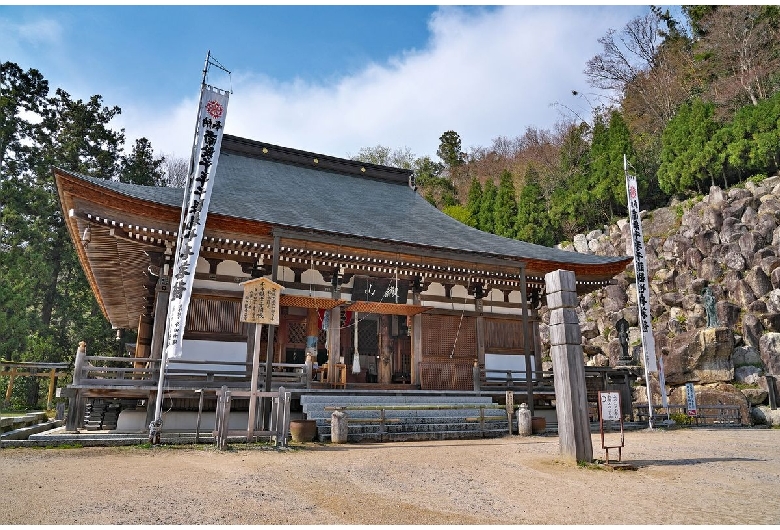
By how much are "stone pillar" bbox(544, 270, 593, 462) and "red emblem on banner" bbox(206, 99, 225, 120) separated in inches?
288

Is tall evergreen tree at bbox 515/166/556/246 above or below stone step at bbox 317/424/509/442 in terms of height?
above

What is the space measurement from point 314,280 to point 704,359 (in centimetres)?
1713

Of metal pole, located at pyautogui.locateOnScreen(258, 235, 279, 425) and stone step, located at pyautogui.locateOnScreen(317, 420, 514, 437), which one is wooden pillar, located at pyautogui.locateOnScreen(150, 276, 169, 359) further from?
stone step, located at pyautogui.locateOnScreen(317, 420, 514, 437)

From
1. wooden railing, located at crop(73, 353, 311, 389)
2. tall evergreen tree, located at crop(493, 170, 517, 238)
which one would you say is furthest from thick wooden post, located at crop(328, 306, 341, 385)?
tall evergreen tree, located at crop(493, 170, 517, 238)

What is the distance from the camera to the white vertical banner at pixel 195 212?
9.16 meters

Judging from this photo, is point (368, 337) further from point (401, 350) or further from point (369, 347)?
point (401, 350)

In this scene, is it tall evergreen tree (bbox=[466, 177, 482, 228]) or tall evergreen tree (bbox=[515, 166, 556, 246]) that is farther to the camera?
tall evergreen tree (bbox=[466, 177, 482, 228])

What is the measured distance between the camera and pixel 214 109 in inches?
396

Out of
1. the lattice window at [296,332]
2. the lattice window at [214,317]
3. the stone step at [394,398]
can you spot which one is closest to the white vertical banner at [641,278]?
the stone step at [394,398]

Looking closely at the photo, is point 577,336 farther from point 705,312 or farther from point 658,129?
point 658,129

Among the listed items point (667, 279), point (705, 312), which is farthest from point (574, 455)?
point (667, 279)

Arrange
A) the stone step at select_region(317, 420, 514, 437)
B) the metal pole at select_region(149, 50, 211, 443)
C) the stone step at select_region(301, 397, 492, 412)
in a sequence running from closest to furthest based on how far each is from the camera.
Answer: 1. the metal pole at select_region(149, 50, 211, 443)
2. the stone step at select_region(317, 420, 514, 437)
3. the stone step at select_region(301, 397, 492, 412)

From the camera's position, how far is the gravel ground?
13.7 feet

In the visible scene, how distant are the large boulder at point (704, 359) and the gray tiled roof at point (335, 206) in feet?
26.8
